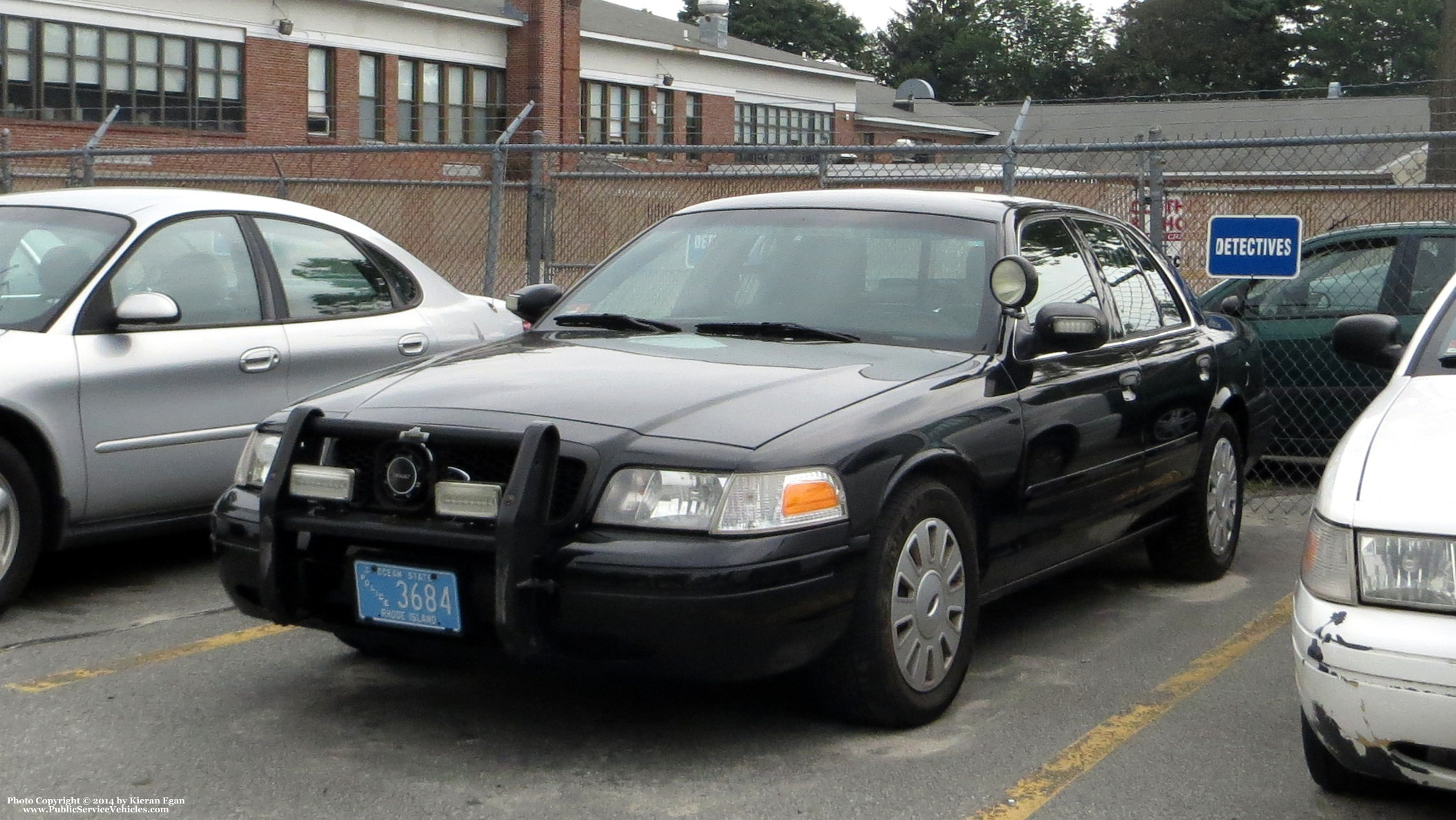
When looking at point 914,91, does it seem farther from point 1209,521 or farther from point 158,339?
point 158,339

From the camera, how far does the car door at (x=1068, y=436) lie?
16.8 ft

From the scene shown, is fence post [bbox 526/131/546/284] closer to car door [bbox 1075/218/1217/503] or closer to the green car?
the green car

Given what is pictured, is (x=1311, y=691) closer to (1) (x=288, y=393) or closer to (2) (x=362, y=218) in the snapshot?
(1) (x=288, y=393)

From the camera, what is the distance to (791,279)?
17.9 feet

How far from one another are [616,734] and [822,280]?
5.58 feet

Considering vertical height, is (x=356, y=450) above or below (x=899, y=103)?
below

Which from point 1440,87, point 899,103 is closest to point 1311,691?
point 1440,87

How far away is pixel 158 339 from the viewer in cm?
616

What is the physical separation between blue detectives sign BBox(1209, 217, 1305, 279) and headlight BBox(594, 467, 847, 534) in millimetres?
4893

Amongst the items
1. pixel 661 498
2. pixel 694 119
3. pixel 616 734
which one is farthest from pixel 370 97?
pixel 661 498

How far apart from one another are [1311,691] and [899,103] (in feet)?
Result: 182

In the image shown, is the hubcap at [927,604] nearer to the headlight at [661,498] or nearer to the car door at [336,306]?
the headlight at [661,498]

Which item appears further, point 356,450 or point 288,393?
point 288,393

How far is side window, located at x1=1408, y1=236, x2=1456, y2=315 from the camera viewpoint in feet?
28.2
